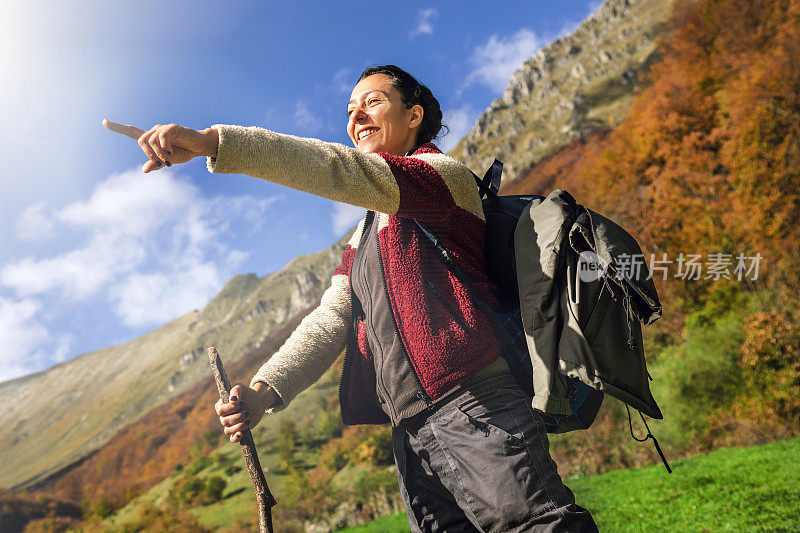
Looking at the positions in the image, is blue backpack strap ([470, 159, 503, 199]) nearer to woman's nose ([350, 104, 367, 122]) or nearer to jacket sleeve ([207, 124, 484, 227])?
jacket sleeve ([207, 124, 484, 227])

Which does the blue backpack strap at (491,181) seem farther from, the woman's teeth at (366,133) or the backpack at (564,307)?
the woman's teeth at (366,133)

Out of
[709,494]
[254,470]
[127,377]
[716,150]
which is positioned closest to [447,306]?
[254,470]

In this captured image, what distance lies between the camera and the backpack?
4.36 ft

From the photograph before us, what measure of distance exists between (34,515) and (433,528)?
195ft

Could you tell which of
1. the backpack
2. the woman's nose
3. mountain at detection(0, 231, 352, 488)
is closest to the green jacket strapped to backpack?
the backpack

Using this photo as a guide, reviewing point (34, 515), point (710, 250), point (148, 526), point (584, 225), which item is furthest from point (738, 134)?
point (34, 515)

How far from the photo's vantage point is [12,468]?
7112cm

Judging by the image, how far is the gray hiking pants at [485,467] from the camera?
47.8 inches

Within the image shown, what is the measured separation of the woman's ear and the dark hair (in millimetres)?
21

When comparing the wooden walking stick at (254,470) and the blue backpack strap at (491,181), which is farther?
the blue backpack strap at (491,181)

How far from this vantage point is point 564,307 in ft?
4.45

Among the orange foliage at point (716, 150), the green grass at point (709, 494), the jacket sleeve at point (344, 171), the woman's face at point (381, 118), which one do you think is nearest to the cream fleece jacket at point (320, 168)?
the jacket sleeve at point (344, 171)

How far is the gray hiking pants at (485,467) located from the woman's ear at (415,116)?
1054mm

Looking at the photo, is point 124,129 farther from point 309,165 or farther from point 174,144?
point 309,165
